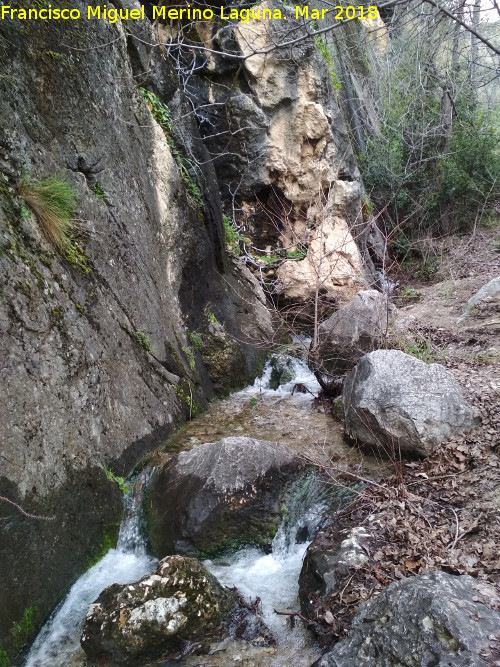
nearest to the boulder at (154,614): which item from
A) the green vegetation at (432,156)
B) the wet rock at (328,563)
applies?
the wet rock at (328,563)

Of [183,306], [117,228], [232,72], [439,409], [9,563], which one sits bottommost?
[439,409]

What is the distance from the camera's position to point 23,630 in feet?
9.61

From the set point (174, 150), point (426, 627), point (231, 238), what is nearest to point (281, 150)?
point (231, 238)

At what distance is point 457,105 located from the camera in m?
12.5

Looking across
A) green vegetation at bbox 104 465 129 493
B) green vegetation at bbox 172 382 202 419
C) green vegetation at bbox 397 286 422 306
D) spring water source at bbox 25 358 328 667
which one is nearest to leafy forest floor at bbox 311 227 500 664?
spring water source at bbox 25 358 328 667

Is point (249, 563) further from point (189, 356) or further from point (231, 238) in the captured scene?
point (231, 238)

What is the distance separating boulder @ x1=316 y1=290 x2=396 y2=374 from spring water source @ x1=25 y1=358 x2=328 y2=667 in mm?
2606

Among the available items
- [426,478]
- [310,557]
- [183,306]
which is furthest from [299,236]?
[310,557]

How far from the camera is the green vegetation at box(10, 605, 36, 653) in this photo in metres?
2.86

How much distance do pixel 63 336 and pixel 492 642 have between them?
341cm

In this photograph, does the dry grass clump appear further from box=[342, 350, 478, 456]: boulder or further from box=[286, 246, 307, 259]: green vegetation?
box=[286, 246, 307, 259]: green vegetation

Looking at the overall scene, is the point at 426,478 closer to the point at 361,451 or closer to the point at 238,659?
the point at 361,451

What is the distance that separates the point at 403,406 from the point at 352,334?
98.8 inches

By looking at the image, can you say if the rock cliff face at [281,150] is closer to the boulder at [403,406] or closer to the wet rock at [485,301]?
the wet rock at [485,301]
